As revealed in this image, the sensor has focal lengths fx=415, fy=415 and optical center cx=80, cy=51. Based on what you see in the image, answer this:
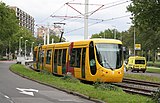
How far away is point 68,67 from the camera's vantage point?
103 ft

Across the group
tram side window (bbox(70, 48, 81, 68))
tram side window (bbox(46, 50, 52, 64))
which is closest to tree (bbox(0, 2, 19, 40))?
tram side window (bbox(46, 50, 52, 64))

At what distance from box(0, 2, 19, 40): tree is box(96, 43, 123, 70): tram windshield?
36.8 meters

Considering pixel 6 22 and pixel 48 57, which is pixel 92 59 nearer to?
pixel 48 57

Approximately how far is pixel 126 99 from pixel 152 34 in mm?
58595

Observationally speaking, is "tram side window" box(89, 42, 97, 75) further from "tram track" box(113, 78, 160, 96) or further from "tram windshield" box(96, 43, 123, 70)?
"tram track" box(113, 78, 160, 96)

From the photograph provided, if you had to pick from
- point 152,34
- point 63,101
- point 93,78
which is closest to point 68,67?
point 93,78

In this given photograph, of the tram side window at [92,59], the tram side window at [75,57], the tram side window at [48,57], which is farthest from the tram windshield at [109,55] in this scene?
the tram side window at [48,57]

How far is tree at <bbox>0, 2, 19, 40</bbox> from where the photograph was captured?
6188 cm

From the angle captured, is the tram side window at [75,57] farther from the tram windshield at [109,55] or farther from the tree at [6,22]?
the tree at [6,22]

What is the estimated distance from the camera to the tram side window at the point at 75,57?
29.1 meters

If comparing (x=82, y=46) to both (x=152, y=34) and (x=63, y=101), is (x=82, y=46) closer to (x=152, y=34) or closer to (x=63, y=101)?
(x=63, y=101)

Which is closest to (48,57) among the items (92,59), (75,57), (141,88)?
(75,57)

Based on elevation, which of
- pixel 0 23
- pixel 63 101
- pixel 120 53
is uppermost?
pixel 0 23

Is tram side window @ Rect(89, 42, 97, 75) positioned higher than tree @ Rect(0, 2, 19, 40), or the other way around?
tree @ Rect(0, 2, 19, 40)
